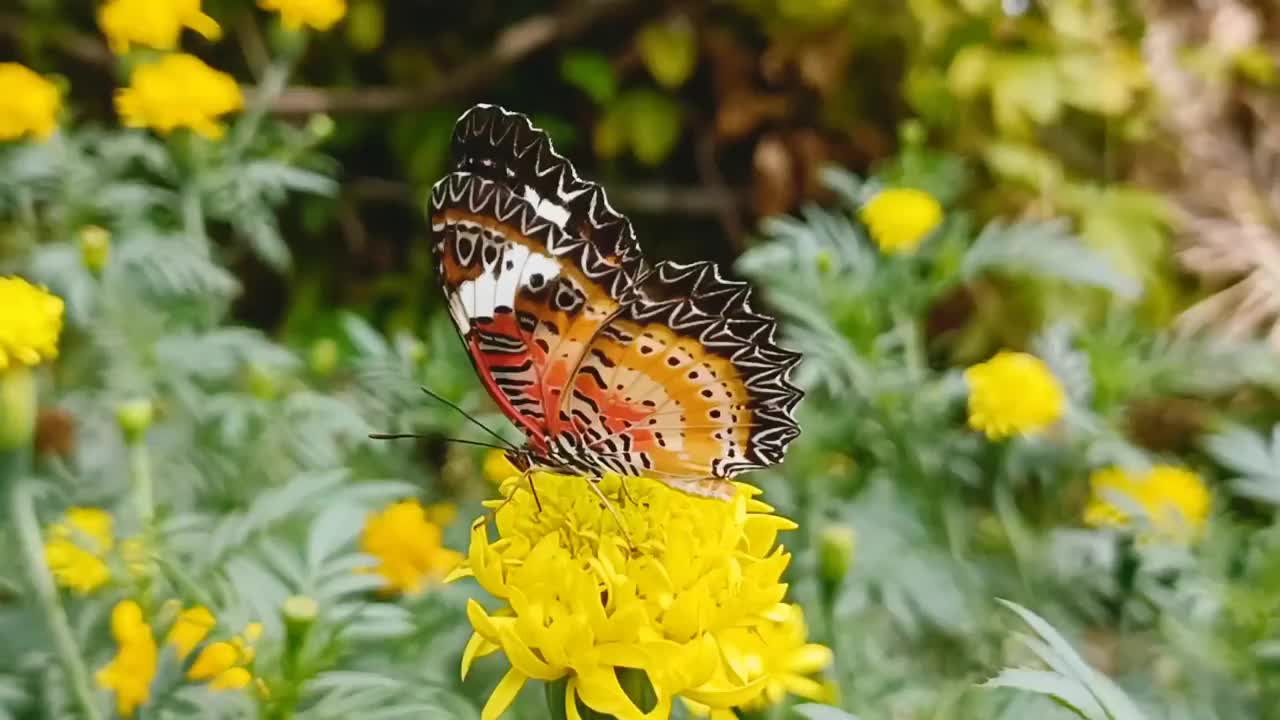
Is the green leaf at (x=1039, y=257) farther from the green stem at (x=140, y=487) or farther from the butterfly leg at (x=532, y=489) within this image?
the green stem at (x=140, y=487)

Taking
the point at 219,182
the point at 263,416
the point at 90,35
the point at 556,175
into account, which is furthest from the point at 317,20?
the point at 90,35

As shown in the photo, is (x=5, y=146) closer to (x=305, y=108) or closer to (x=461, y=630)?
(x=461, y=630)

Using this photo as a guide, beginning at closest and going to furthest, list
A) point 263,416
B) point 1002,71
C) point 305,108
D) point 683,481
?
point 683,481, point 263,416, point 1002,71, point 305,108

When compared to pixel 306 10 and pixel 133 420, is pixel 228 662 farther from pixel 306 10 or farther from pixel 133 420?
pixel 306 10

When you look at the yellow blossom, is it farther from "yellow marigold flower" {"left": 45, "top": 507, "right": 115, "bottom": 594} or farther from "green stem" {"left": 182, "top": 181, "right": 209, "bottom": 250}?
"green stem" {"left": 182, "top": 181, "right": 209, "bottom": 250}

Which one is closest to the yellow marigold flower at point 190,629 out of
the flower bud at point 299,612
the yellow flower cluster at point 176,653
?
the yellow flower cluster at point 176,653

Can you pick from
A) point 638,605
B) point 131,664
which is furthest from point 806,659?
point 131,664

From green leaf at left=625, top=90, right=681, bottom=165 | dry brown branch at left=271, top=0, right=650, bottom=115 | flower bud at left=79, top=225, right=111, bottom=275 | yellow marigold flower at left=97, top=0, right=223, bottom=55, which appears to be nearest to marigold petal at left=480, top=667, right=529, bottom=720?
flower bud at left=79, top=225, right=111, bottom=275

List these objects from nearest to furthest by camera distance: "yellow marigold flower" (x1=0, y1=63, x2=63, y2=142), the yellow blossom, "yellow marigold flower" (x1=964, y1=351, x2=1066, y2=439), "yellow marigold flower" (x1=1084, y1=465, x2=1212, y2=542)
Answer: the yellow blossom, "yellow marigold flower" (x1=1084, y1=465, x2=1212, y2=542), "yellow marigold flower" (x1=964, y1=351, x2=1066, y2=439), "yellow marigold flower" (x1=0, y1=63, x2=63, y2=142)
